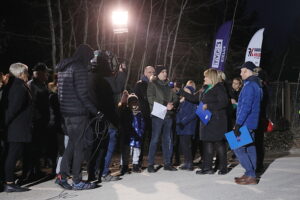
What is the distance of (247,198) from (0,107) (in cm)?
427

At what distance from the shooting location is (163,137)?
32.4ft

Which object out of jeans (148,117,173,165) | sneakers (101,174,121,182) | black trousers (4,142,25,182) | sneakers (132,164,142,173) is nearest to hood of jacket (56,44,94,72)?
black trousers (4,142,25,182)

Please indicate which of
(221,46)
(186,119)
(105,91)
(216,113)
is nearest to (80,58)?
(105,91)

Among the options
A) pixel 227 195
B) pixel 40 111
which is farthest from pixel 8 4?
pixel 227 195

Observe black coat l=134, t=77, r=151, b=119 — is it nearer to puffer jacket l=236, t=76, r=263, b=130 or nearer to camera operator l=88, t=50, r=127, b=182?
camera operator l=88, t=50, r=127, b=182

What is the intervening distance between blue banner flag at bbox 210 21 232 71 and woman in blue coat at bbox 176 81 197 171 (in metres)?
7.66

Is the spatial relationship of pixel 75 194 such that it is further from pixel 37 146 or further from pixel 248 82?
pixel 248 82

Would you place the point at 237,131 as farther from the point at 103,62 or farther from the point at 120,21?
the point at 120,21

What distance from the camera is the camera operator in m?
7.76

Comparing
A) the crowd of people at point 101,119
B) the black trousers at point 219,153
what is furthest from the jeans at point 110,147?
the black trousers at point 219,153

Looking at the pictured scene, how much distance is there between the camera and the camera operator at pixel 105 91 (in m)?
7.76

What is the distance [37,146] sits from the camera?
352 inches

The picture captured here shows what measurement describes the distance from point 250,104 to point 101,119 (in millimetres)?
2591

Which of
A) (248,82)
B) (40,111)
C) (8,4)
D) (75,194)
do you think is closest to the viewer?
(75,194)
